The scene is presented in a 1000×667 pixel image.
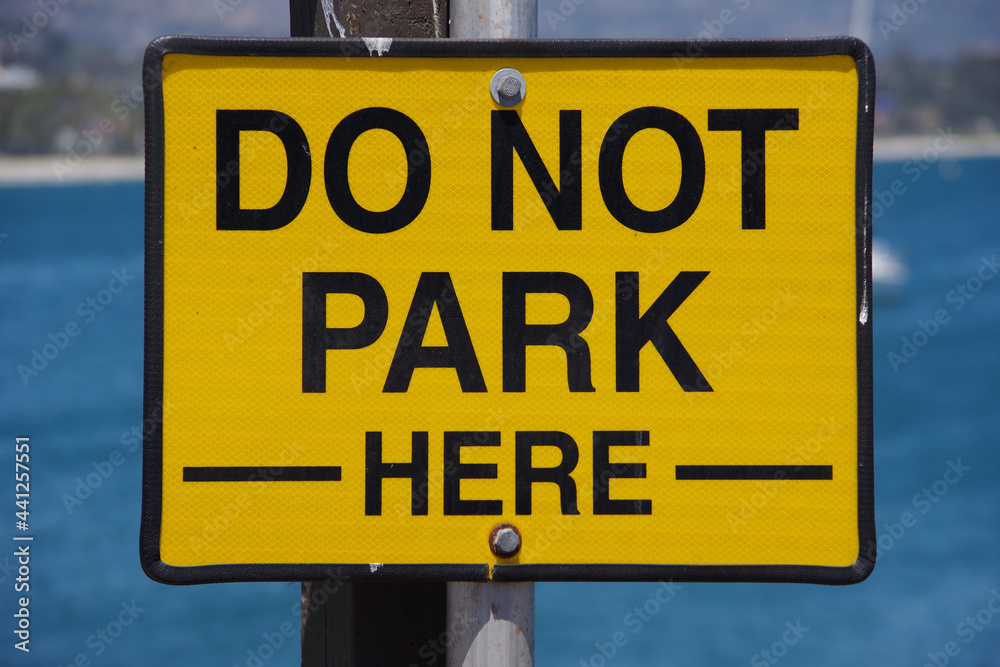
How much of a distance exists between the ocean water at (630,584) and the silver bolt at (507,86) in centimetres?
1432

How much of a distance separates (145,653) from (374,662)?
15031 millimetres

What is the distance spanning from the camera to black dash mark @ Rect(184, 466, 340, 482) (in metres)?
1.51

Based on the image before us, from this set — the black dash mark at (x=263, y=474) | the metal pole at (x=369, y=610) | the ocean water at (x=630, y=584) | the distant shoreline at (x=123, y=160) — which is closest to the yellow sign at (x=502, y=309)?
the black dash mark at (x=263, y=474)

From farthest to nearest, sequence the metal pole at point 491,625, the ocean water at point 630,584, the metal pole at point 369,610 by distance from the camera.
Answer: the ocean water at point 630,584, the metal pole at point 369,610, the metal pole at point 491,625

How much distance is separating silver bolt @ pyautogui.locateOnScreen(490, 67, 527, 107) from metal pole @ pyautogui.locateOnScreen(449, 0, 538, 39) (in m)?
0.06

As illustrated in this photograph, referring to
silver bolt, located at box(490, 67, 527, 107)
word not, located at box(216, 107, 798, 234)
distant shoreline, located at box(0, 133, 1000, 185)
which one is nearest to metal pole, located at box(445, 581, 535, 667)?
word not, located at box(216, 107, 798, 234)

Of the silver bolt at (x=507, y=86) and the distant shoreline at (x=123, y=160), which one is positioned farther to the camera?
the distant shoreline at (x=123, y=160)

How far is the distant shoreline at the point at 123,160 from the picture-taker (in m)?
96.3

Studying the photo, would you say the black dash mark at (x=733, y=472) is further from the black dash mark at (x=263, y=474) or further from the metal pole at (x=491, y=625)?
the black dash mark at (x=263, y=474)

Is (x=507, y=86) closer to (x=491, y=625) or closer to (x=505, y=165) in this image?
(x=505, y=165)

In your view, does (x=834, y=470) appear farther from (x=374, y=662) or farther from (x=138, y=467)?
(x=138, y=467)

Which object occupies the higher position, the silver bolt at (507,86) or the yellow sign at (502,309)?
the silver bolt at (507,86)

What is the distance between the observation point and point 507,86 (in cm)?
150

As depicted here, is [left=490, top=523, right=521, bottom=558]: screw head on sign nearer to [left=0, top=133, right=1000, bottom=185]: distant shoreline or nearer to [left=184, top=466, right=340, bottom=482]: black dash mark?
[left=184, top=466, right=340, bottom=482]: black dash mark
